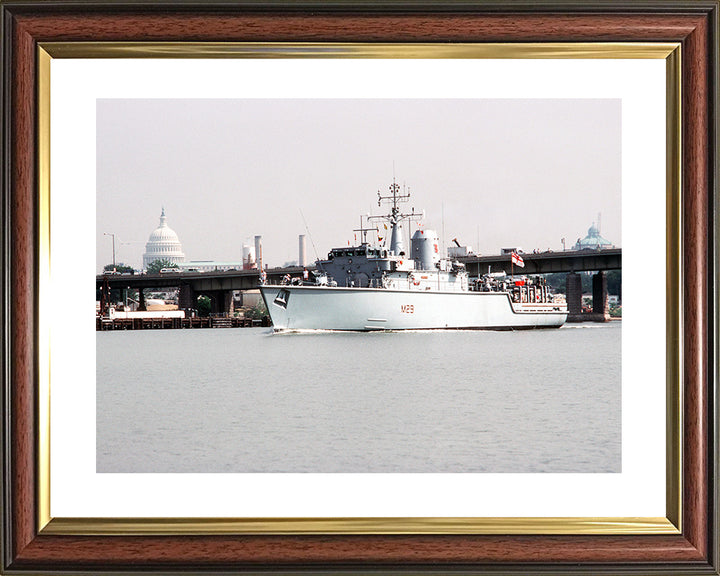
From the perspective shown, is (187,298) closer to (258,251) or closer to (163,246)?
(163,246)

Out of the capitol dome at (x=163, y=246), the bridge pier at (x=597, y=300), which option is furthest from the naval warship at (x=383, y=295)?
the capitol dome at (x=163, y=246)

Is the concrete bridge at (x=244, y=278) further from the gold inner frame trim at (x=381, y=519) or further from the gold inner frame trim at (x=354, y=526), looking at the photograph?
the gold inner frame trim at (x=354, y=526)

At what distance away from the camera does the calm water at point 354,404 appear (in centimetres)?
443

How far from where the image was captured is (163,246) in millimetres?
7727

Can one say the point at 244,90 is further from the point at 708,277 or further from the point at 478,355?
the point at 478,355

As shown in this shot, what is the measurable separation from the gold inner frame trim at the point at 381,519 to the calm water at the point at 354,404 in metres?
0.26

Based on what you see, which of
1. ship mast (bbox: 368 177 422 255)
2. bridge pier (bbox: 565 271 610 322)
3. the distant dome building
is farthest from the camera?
ship mast (bbox: 368 177 422 255)

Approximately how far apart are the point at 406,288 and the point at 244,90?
908 inches

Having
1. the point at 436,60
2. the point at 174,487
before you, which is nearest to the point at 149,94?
the point at 436,60

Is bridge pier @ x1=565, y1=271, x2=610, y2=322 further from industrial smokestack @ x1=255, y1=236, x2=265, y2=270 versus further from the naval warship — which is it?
the naval warship

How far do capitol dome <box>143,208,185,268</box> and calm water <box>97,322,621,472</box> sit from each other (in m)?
0.77

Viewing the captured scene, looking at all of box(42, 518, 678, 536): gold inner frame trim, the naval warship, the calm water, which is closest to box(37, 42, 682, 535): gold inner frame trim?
box(42, 518, 678, 536): gold inner frame trim

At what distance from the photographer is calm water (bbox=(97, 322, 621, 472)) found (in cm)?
443

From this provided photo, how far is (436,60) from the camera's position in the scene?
3.13 metres
